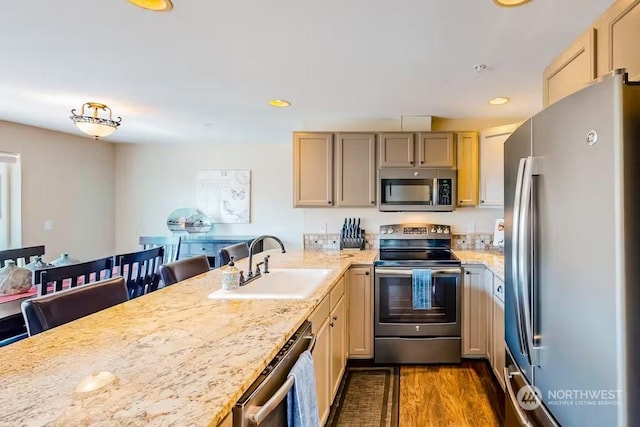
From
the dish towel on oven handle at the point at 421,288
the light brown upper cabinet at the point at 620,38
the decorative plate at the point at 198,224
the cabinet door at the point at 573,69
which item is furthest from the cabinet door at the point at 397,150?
the decorative plate at the point at 198,224

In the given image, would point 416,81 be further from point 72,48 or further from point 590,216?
point 72,48

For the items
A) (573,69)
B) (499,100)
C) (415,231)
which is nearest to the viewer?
(573,69)

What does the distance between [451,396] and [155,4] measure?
119 inches

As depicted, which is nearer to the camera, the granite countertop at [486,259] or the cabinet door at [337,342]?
the cabinet door at [337,342]

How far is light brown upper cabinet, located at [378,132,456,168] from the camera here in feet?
11.6

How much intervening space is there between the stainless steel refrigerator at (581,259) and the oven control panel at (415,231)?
7.85ft

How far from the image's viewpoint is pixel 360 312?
3.11 meters

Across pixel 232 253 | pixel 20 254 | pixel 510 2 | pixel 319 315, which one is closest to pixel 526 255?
pixel 319 315

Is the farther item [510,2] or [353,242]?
[353,242]

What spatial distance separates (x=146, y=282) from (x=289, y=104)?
2065mm

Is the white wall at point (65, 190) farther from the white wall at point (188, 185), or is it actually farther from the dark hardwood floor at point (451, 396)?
the dark hardwood floor at point (451, 396)

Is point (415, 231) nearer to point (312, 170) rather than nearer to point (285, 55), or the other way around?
point (312, 170)

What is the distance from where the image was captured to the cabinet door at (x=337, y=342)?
7.46 ft

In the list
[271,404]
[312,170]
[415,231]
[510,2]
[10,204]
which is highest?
[510,2]
